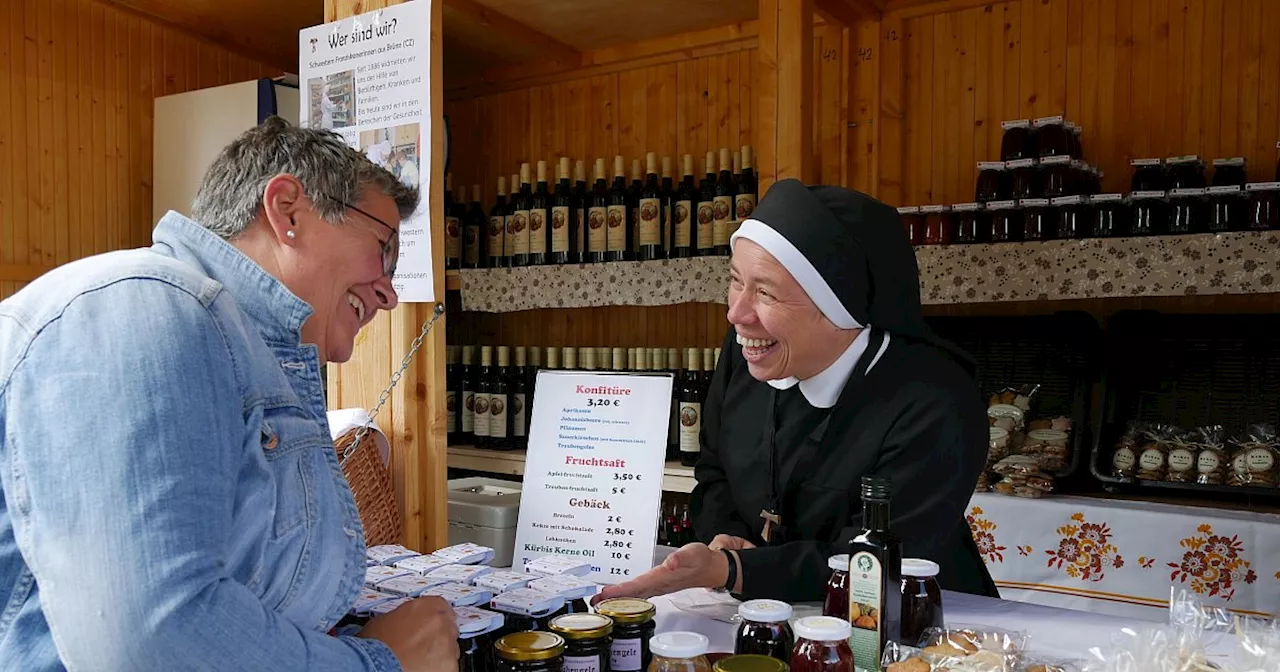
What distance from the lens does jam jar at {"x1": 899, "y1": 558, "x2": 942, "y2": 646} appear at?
49.4 inches

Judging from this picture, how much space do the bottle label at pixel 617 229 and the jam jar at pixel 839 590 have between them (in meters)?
2.25

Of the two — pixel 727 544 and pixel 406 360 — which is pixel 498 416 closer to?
pixel 406 360

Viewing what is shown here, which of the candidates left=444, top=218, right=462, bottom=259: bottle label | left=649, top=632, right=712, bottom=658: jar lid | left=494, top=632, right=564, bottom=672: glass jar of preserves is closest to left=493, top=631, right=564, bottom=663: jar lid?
left=494, top=632, right=564, bottom=672: glass jar of preserves

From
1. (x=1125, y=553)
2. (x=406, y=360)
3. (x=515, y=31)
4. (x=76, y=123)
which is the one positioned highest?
(x=515, y=31)

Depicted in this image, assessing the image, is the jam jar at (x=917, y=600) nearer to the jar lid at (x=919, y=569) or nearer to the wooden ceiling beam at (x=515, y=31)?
the jar lid at (x=919, y=569)

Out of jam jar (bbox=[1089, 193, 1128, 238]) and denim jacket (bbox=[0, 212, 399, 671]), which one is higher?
jam jar (bbox=[1089, 193, 1128, 238])

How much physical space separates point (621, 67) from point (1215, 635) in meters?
3.05

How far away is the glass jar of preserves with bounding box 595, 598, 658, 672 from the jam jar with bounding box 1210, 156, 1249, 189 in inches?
84.6

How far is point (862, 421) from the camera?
1.76 m

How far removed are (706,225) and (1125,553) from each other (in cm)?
161

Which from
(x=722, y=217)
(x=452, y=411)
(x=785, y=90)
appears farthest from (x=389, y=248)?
(x=452, y=411)

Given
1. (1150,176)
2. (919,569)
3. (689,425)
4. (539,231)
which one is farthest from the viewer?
(539,231)

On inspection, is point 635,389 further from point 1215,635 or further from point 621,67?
point 621,67

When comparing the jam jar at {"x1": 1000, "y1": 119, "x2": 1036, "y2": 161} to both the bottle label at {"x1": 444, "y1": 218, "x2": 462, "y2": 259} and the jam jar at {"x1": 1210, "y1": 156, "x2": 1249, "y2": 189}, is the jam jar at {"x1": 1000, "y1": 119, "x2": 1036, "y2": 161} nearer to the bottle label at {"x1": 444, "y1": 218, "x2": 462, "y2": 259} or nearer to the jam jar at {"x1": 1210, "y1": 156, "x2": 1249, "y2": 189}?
the jam jar at {"x1": 1210, "y1": 156, "x2": 1249, "y2": 189}
